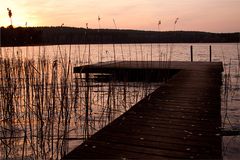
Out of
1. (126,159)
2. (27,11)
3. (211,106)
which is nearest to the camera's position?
(126,159)

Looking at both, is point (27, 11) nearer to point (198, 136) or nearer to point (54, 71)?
point (54, 71)

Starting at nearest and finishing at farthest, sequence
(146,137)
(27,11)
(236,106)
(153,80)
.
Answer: (146,137) < (236,106) < (27,11) < (153,80)

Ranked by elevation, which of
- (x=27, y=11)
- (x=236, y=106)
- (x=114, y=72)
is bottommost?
(x=236, y=106)

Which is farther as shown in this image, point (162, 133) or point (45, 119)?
point (45, 119)

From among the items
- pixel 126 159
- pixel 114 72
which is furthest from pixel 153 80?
pixel 126 159

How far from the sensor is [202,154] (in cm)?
330

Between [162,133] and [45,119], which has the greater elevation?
[162,133]

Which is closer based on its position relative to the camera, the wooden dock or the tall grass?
the wooden dock

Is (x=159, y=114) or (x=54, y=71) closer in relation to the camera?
(x=159, y=114)

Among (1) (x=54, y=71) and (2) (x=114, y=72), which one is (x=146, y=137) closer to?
(1) (x=54, y=71)

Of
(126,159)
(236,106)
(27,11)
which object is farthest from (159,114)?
(27,11)

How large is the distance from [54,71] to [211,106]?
8.63 feet

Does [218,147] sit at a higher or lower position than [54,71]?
lower

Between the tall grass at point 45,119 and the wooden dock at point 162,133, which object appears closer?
the wooden dock at point 162,133
